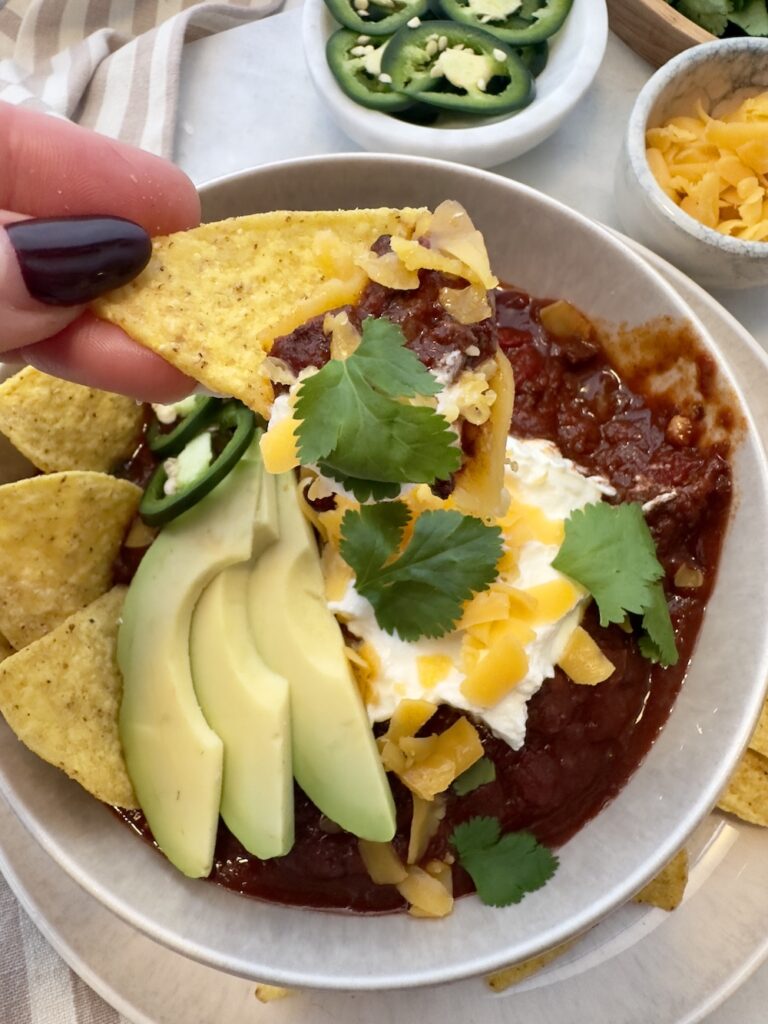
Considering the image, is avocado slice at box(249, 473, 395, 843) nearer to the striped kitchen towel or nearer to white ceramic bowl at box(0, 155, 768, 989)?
white ceramic bowl at box(0, 155, 768, 989)

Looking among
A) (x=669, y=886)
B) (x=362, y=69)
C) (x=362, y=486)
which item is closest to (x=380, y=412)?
(x=362, y=486)

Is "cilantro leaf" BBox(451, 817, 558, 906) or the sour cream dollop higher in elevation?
the sour cream dollop

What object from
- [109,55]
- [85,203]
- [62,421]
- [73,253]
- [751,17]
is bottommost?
[62,421]

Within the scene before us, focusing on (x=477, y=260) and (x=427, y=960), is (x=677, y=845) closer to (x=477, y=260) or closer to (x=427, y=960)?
(x=427, y=960)

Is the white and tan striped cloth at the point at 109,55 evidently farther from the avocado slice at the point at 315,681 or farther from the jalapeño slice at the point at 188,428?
the avocado slice at the point at 315,681

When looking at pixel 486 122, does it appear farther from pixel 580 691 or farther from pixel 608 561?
pixel 580 691

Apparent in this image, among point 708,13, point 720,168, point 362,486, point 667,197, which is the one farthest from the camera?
point 708,13

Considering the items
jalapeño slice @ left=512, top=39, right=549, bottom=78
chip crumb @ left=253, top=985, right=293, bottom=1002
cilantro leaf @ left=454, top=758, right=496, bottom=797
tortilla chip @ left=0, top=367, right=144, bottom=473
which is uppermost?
jalapeño slice @ left=512, top=39, right=549, bottom=78

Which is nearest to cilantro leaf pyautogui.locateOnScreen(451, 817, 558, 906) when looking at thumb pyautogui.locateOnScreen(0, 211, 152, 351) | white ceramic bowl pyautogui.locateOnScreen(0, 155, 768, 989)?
white ceramic bowl pyautogui.locateOnScreen(0, 155, 768, 989)
